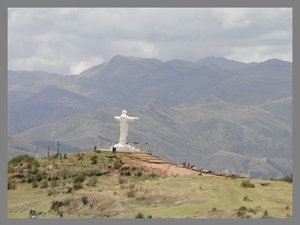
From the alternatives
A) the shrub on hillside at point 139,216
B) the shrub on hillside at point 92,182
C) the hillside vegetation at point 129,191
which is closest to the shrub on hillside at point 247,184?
the hillside vegetation at point 129,191

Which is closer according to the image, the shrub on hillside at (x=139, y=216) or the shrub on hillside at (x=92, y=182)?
the shrub on hillside at (x=139, y=216)

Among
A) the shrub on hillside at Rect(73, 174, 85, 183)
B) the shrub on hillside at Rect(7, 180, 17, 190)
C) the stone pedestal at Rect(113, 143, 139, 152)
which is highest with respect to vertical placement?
the stone pedestal at Rect(113, 143, 139, 152)

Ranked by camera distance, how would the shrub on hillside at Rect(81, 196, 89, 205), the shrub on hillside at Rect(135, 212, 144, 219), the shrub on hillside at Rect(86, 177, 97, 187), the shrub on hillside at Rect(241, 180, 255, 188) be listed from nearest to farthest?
the shrub on hillside at Rect(135, 212, 144, 219), the shrub on hillside at Rect(81, 196, 89, 205), the shrub on hillside at Rect(241, 180, 255, 188), the shrub on hillside at Rect(86, 177, 97, 187)

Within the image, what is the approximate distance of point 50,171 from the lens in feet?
206

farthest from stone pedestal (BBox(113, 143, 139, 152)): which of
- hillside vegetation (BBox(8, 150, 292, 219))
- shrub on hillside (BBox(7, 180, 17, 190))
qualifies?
shrub on hillside (BBox(7, 180, 17, 190))

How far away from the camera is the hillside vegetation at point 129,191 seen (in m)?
47.7

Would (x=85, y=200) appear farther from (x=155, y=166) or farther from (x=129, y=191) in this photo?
(x=155, y=166)

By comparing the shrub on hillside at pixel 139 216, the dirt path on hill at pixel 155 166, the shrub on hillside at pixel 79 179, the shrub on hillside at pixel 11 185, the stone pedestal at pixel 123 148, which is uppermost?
the stone pedestal at pixel 123 148

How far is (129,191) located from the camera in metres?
52.8

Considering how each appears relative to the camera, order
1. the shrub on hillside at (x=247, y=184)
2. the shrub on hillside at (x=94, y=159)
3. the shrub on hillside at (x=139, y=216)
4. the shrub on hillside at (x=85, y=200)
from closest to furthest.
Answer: the shrub on hillside at (x=139, y=216)
the shrub on hillside at (x=85, y=200)
the shrub on hillside at (x=247, y=184)
the shrub on hillside at (x=94, y=159)

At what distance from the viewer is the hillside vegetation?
1876 inches

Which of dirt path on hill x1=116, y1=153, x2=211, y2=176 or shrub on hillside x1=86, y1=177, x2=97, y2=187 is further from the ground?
dirt path on hill x1=116, y1=153, x2=211, y2=176

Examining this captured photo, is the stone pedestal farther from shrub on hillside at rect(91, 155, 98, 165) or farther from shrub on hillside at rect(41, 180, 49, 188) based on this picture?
shrub on hillside at rect(41, 180, 49, 188)

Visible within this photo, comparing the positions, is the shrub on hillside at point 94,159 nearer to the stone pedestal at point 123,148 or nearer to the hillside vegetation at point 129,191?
the hillside vegetation at point 129,191
